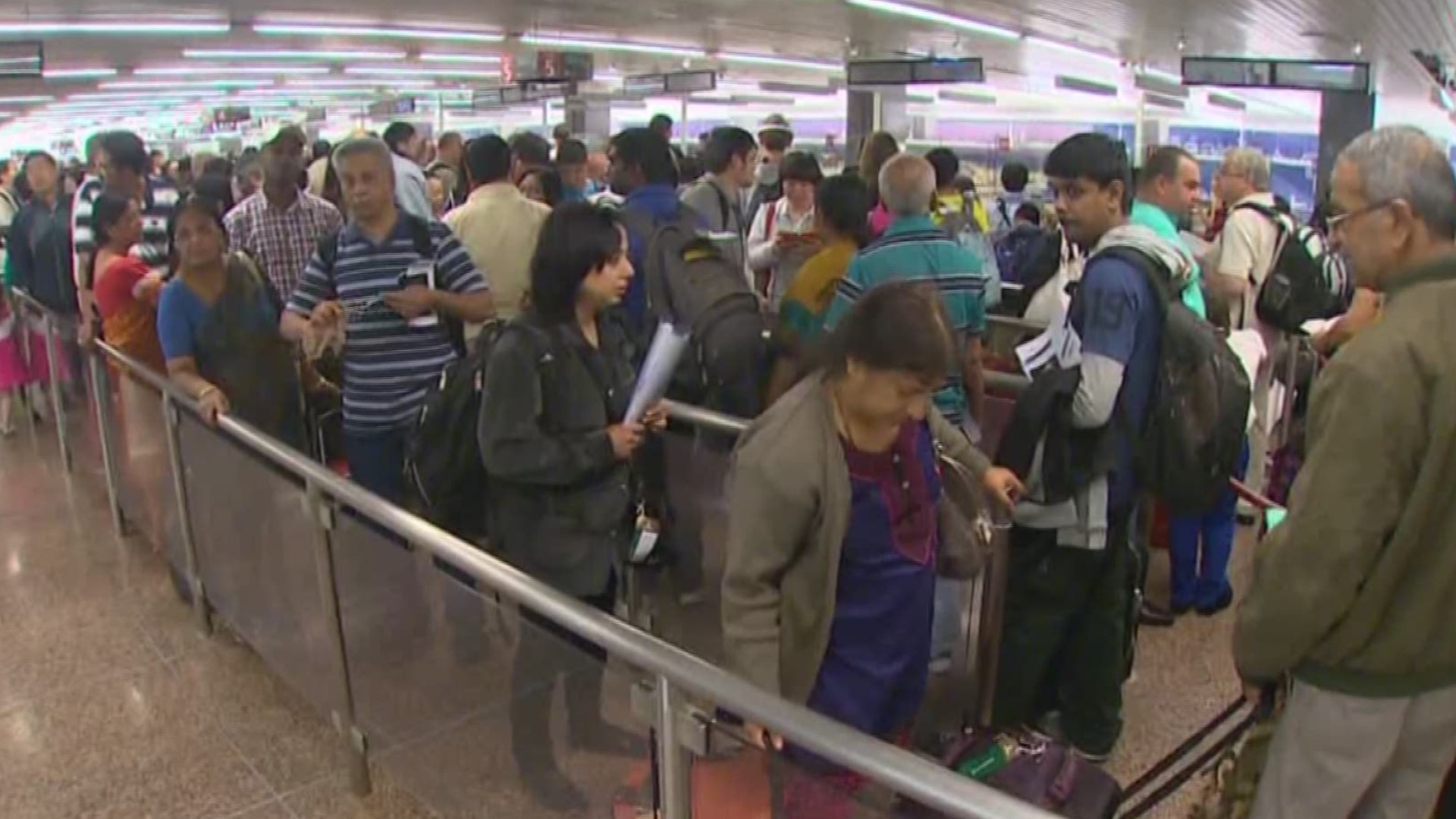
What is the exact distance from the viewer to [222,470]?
11.2ft

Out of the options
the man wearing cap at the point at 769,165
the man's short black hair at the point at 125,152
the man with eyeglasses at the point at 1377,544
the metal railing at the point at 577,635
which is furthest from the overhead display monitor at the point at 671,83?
the man with eyeglasses at the point at 1377,544

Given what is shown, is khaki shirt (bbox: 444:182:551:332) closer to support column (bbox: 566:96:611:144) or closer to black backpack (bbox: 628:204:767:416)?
black backpack (bbox: 628:204:767:416)

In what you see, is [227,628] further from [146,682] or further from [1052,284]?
[1052,284]

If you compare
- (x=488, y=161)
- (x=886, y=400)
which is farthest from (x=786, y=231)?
Result: (x=886, y=400)

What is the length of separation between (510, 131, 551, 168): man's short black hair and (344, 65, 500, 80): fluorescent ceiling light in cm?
1252

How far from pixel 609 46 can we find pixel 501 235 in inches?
447

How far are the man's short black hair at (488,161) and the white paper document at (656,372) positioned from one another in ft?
6.23

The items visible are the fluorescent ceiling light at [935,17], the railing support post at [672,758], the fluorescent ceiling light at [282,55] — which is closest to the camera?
the railing support post at [672,758]

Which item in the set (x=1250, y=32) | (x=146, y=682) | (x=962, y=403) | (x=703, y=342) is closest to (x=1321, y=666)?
(x=962, y=403)

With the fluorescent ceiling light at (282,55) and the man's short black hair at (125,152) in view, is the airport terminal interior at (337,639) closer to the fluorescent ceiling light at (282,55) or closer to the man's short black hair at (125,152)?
the man's short black hair at (125,152)

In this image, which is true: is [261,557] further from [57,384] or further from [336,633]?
[57,384]

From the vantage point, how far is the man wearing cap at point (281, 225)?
13.4 ft

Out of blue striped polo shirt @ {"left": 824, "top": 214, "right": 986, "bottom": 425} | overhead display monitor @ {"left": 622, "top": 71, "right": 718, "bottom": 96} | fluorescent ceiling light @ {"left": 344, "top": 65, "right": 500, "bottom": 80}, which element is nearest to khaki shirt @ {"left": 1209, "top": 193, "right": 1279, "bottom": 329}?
blue striped polo shirt @ {"left": 824, "top": 214, "right": 986, "bottom": 425}

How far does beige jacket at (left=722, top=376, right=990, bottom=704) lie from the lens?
1.84 meters
